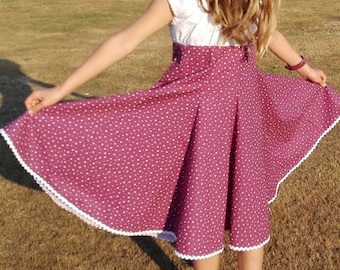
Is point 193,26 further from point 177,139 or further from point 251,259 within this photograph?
point 251,259

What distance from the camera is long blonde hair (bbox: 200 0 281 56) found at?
8.09ft

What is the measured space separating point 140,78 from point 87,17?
774cm

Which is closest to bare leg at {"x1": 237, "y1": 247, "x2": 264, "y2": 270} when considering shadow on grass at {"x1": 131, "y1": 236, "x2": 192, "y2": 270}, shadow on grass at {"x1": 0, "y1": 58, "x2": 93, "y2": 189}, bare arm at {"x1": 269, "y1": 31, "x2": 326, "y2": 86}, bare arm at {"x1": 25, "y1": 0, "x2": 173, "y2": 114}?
shadow on grass at {"x1": 131, "y1": 236, "x2": 192, "y2": 270}

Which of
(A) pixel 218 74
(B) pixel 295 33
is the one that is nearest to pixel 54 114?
(A) pixel 218 74

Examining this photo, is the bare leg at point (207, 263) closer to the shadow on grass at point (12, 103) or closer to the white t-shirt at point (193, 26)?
the white t-shirt at point (193, 26)

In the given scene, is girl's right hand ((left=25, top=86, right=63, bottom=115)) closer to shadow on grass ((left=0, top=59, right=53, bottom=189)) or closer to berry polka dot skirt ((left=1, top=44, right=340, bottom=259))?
Answer: berry polka dot skirt ((left=1, top=44, right=340, bottom=259))

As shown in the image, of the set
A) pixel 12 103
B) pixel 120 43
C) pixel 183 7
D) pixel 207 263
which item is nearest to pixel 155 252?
pixel 207 263

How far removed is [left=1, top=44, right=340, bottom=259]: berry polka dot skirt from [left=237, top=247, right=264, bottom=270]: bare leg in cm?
9

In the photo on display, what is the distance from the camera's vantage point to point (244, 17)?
8.14ft

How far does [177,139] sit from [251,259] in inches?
28.9

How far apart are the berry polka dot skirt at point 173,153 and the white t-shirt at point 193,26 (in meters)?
0.04

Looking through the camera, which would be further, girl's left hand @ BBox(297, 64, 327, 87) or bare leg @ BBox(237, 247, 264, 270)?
girl's left hand @ BBox(297, 64, 327, 87)

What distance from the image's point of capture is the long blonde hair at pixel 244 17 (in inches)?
97.0

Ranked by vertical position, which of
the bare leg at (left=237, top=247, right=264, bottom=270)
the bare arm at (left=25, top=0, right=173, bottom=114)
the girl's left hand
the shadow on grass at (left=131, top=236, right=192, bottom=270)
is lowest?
the shadow on grass at (left=131, top=236, right=192, bottom=270)
